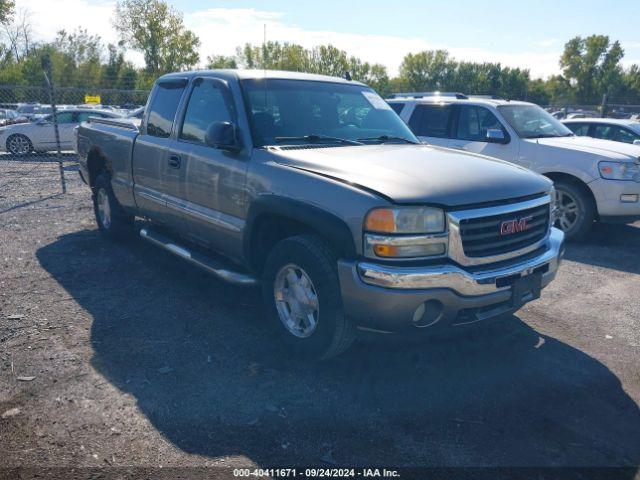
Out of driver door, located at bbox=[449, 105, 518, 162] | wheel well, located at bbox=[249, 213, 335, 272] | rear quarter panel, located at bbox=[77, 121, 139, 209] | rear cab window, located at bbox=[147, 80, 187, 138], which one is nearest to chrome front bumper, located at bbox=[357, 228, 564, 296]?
wheel well, located at bbox=[249, 213, 335, 272]

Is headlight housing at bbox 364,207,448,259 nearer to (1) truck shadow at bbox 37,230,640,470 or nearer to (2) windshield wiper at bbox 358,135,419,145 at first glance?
(1) truck shadow at bbox 37,230,640,470

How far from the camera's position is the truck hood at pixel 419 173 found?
3.27 metres

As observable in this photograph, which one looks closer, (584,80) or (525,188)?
(525,188)

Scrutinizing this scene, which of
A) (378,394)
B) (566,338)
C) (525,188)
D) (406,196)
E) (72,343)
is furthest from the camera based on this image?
(566,338)

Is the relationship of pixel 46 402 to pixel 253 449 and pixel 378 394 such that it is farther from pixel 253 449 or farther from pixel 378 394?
pixel 378 394

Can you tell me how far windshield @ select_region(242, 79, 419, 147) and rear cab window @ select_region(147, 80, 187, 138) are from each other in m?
1.08

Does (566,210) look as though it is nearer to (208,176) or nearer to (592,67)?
(208,176)

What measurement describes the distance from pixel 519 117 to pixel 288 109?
5090 millimetres

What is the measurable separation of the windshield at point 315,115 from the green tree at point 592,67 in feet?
249

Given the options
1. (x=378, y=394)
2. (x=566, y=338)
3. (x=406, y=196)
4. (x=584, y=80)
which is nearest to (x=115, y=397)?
(x=378, y=394)

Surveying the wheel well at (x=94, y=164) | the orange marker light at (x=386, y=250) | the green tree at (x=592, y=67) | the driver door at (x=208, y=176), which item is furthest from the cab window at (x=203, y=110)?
the green tree at (x=592, y=67)

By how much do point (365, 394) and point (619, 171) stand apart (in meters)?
5.44

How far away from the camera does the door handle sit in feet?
15.9

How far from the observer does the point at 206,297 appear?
5.12 meters
